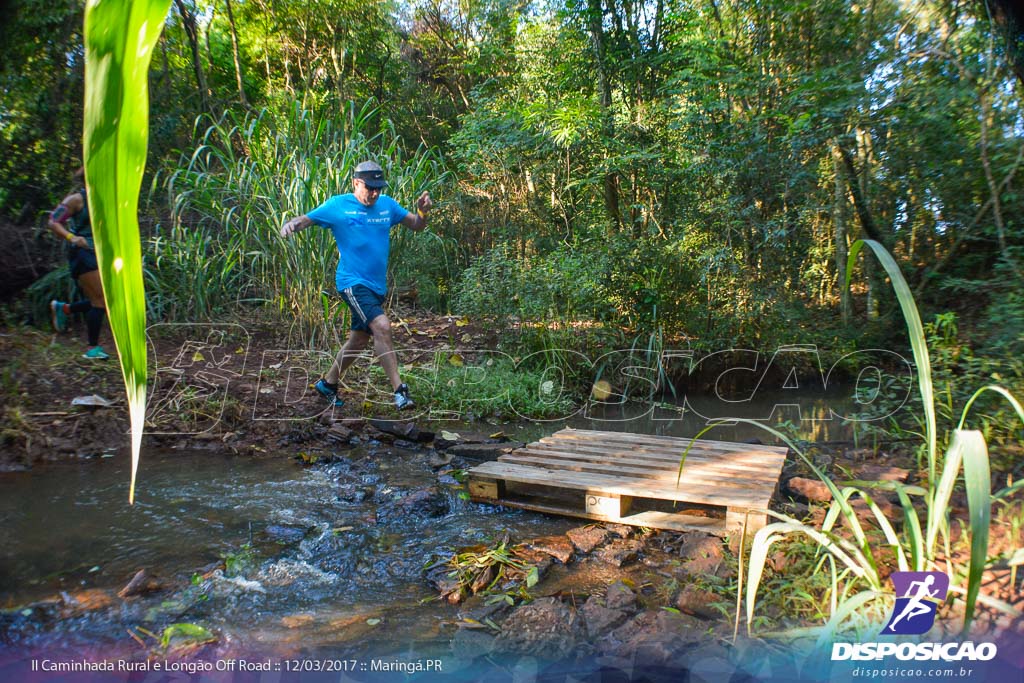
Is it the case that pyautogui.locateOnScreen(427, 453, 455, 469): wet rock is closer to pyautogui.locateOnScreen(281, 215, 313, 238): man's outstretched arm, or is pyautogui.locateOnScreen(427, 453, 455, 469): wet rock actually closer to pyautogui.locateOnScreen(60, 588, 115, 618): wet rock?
pyautogui.locateOnScreen(281, 215, 313, 238): man's outstretched arm

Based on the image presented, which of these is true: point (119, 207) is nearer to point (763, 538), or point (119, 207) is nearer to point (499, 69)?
point (763, 538)

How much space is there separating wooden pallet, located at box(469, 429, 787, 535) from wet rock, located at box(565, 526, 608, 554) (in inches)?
5.6

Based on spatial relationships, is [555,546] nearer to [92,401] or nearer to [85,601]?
[85,601]

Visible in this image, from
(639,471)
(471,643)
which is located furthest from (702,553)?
(471,643)

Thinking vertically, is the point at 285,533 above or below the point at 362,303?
below

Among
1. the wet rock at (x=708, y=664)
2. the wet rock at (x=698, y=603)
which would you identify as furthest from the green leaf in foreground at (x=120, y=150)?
the wet rock at (x=698, y=603)

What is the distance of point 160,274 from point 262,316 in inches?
40.3

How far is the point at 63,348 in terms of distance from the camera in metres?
5.79

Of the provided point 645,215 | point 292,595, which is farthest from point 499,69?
point 292,595

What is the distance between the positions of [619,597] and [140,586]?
5.82 ft

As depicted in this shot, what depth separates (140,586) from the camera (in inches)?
98.6

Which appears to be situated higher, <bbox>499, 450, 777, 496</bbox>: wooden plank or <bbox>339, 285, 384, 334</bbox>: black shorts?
<bbox>339, 285, 384, 334</bbox>: black shorts

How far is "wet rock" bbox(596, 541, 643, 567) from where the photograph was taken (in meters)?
2.88

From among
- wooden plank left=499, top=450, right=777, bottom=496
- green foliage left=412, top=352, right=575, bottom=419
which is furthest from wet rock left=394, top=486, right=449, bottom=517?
green foliage left=412, top=352, right=575, bottom=419
